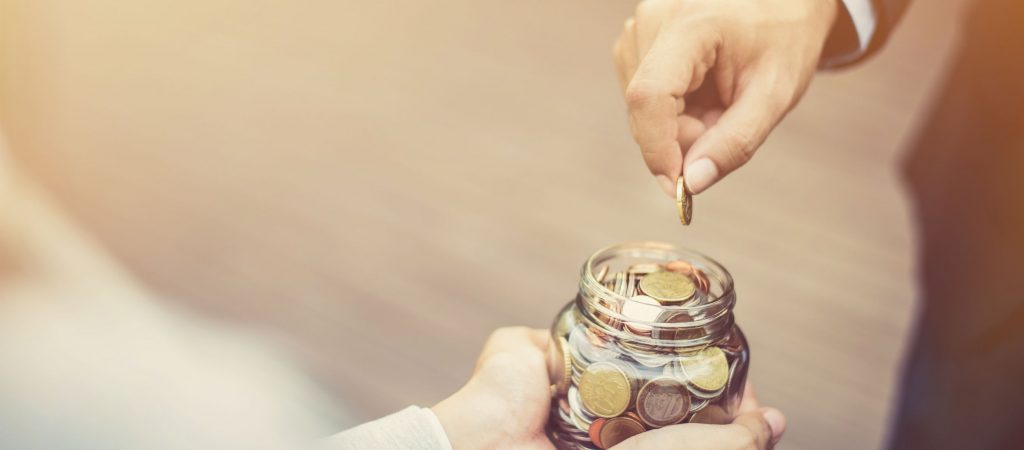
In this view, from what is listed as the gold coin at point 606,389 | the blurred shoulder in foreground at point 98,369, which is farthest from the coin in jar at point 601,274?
the blurred shoulder in foreground at point 98,369

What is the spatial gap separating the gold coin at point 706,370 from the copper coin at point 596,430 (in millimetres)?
103

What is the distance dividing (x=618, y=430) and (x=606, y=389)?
0.05 meters

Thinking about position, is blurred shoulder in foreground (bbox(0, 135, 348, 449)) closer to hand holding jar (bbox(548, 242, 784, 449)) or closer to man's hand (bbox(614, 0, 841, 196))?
hand holding jar (bbox(548, 242, 784, 449))

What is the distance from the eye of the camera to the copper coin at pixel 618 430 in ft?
2.95

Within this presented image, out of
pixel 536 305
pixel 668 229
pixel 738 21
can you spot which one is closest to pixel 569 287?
pixel 536 305

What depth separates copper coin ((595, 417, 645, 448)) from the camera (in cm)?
90

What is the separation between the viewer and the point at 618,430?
0.91 metres

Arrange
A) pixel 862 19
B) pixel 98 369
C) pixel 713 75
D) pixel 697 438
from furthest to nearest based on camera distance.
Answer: pixel 862 19, pixel 713 75, pixel 697 438, pixel 98 369

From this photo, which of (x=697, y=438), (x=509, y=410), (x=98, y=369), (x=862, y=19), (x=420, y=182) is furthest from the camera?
(x=420, y=182)

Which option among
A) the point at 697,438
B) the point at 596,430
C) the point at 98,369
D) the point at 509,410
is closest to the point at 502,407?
the point at 509,410

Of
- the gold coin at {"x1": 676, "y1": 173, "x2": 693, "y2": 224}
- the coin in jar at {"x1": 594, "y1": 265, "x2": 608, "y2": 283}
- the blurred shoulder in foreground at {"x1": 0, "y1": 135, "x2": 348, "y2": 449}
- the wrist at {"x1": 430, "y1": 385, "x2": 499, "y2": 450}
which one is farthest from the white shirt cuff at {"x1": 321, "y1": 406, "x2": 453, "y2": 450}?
the gold coin at {"x1": 676, "y1": 173, "x2": 693, "y2": 224}

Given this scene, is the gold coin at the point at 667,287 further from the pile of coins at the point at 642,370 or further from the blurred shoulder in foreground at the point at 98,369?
the blurred shoulder in foreground at the point at 98,369

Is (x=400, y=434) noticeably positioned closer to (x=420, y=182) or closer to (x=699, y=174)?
(x=699, y=174)

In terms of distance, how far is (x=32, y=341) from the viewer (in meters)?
0.62
